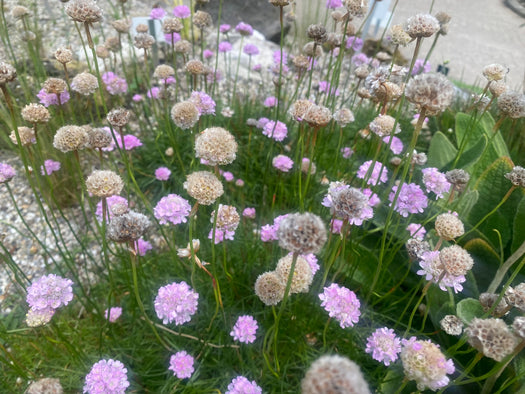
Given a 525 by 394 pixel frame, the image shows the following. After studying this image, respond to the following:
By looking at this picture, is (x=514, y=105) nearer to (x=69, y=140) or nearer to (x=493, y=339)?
(x=493, y=339)

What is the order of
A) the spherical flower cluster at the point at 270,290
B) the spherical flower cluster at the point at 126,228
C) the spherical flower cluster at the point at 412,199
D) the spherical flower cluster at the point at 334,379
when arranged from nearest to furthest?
the spherical flower cluster at the point at 334,379 < the spherical flower cluster at the point at 126,228 < the spherical flower cluster at the point at 270,290 < the spherical flower cluster at the point at 412,199

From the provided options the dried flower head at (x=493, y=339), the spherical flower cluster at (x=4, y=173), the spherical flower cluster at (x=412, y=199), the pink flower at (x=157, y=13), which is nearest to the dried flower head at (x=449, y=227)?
the spherical flower cluster at (x=412, y=199)

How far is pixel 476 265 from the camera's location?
178cm

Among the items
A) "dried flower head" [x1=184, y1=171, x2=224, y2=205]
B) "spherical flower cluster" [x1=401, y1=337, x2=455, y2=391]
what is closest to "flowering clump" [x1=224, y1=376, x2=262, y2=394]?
"spherical flower cluster" [x1=401, y1=337, x2=455, y2=391]

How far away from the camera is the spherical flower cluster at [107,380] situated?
1136 millimetres

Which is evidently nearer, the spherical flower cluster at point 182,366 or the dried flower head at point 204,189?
the dried flower head at point 204,189

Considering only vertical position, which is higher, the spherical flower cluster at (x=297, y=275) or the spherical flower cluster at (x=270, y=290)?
the spherical flower cluster at (x=297, y=275)

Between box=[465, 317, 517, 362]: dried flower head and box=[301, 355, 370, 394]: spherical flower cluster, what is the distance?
469mm

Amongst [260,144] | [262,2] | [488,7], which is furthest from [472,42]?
[260,144]

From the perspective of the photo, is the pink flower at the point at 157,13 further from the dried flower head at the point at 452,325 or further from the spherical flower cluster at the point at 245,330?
the dried flower head at the point at 452,325

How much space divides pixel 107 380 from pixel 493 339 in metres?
1.04

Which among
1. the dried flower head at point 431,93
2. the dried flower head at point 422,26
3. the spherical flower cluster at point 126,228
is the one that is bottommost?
the spherical flower cluster at point 126,228

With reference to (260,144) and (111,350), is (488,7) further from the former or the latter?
(111,350)

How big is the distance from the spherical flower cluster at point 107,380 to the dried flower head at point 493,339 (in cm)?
96
